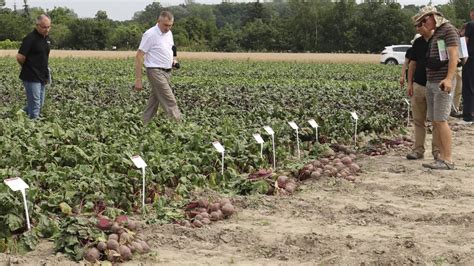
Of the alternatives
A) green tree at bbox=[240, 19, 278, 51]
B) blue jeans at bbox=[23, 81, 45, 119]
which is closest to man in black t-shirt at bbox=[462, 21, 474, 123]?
blue jeans at bbox=[23, 81, 45, 119]

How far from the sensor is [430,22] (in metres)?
7.66

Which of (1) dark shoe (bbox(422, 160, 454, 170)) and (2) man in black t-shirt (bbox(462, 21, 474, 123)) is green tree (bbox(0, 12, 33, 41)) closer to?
(2) man in black t-shirt (bbox(462, 21, 474, 123))

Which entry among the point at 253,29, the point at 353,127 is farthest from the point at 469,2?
the point at 353,127

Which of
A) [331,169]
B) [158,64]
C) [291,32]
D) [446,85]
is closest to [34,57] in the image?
[158,64]

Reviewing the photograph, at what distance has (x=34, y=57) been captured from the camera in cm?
927

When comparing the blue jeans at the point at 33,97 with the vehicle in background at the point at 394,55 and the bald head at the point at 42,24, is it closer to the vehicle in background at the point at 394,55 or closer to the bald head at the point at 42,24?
the bald head at the point at 42,24

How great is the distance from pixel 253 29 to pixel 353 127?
58141mm

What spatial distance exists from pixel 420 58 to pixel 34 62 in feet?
16.2

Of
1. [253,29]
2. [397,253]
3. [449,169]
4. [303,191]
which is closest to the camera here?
[397,253]

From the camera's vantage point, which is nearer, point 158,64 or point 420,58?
point 420,58

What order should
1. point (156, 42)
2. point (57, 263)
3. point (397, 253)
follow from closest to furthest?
point (57, 263)
point (397, 253)
point (156, 42)

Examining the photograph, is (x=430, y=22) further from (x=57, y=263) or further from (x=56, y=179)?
(x=57, y=263)

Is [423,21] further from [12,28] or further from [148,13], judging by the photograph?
[148,13]

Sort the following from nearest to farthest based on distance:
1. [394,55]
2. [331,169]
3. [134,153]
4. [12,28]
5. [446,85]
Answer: [134,153] → [331,169] → [446,85] → [394,55] → [12,28]
